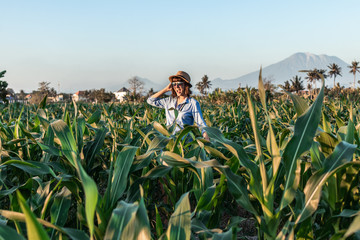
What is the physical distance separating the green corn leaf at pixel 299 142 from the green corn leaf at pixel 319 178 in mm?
53

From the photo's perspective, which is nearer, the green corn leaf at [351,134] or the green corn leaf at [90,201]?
the green corn leaf at [90,201]

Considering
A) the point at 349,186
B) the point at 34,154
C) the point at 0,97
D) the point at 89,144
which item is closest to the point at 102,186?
the point at 34,154

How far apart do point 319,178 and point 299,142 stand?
15 cm

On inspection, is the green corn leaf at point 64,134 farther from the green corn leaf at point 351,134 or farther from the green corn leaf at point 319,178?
the green corn leaf at point 351,134

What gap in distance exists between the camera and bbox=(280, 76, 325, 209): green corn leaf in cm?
95

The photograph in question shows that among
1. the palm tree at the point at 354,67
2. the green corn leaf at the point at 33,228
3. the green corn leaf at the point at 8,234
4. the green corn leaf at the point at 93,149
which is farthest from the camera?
the palm tree at the point at 354,67

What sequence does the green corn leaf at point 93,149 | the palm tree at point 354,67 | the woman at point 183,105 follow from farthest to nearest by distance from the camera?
the palm tree at point 354,67
the woman at point 183,105
the green corn leaf at point 93,149

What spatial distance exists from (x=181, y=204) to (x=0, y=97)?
927 cm

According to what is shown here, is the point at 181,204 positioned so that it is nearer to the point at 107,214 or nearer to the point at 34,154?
the point at 107,214

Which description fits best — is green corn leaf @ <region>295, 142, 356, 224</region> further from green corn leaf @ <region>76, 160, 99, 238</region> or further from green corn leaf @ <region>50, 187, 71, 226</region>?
green corn leaf @ <region>50, 187, 71, 226</region>

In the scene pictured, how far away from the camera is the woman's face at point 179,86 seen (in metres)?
3.84

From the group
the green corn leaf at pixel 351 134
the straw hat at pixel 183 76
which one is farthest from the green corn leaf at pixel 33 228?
the straw hat at pixel 183 76

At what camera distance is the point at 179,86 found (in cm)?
384

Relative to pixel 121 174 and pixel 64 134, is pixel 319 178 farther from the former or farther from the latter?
pixel 64 134
